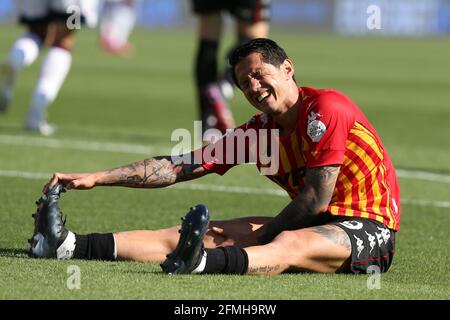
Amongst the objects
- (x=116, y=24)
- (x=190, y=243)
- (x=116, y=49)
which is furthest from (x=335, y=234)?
(x=116, y=49)

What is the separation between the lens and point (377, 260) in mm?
5777

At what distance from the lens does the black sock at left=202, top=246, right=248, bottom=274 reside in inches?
213

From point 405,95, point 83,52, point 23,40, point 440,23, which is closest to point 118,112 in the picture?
point 23,40

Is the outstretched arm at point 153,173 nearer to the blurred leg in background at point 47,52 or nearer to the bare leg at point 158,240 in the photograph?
the bare leg at point 158,240

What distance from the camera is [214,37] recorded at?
1141 cm

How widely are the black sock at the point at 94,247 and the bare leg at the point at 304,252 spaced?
76 centimetres

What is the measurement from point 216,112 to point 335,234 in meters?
5.73

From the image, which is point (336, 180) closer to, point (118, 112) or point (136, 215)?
point (136, 215)

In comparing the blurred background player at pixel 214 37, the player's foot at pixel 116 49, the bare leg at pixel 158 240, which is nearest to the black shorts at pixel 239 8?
the blurred background player at pixel 214 37

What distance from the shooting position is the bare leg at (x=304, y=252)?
5.49m

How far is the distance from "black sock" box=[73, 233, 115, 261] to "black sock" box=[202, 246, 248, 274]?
642 millimetres

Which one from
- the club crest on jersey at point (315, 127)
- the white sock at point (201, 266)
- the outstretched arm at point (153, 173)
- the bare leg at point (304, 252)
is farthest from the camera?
the outstretched arm at point (153, 173)

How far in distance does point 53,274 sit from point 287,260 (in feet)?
3.48

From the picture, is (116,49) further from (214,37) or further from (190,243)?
(190,243)
